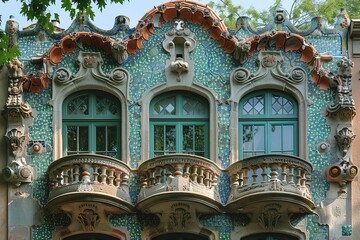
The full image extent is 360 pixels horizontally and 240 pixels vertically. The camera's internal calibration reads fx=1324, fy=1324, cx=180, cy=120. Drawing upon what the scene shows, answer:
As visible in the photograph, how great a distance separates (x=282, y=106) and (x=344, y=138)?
6.08ft

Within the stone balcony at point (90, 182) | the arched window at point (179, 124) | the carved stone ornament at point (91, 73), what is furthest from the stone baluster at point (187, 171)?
the carved stone ornament at point (91, 73)

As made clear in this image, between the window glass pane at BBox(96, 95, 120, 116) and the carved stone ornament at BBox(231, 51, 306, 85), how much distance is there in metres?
3.03

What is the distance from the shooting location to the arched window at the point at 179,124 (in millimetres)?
32844

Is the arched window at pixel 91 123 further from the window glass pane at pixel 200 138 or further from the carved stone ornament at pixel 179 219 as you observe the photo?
the carved stone ornament at pixel 179 219

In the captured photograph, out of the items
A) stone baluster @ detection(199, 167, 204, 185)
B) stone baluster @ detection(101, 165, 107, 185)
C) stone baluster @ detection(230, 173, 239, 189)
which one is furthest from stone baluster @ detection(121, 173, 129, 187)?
stone baluster @ detection(230, 173, 239, 189)

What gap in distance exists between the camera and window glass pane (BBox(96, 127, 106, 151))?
3284cm

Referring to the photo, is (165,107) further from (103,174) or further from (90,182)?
(90,182)

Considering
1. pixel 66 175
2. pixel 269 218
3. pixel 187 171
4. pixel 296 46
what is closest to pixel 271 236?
pixel 269 218

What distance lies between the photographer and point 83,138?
32.9 m

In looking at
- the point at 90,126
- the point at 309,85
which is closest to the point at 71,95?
the point at 90,126

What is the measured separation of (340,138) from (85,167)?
20.6 feet

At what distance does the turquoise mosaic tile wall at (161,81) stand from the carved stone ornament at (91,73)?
0.17m

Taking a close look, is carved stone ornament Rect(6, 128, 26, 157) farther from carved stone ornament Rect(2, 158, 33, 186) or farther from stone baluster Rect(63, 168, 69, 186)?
stone baluster Rect(63, 168, 69, 186)

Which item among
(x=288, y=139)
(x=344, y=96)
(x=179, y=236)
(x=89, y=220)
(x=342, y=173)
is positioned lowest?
(x=179, y=236)
